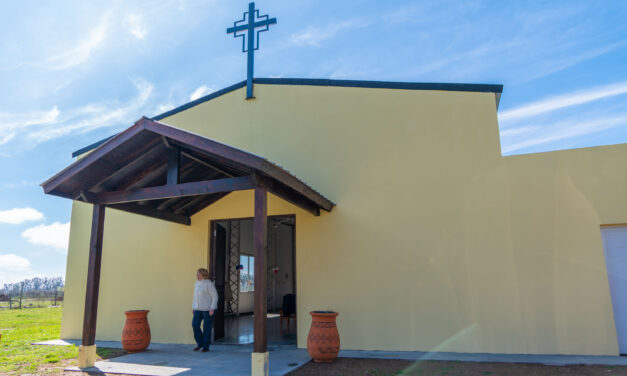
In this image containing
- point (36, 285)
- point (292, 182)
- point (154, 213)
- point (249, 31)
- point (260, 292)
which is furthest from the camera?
point (36, 285)

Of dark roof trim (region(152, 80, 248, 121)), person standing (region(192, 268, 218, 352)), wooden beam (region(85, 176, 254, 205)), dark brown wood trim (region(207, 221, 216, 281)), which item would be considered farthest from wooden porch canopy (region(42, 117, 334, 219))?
dark roof trim (region(152, 80, 248, 121))

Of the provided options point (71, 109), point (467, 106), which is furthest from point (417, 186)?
point (71, 109)

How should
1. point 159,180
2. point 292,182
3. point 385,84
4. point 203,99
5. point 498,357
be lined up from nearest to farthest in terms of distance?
point 292,182
point 498,357
point 159,180
point 385,84
point 203,99

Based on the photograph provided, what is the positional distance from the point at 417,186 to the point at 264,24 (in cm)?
412

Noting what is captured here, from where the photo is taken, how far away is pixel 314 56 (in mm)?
7586

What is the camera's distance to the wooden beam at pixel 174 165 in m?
5.36

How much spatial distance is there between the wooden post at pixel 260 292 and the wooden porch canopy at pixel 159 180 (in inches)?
0.4

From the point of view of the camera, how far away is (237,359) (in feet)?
18.4

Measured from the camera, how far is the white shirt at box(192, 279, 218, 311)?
634 centimetres

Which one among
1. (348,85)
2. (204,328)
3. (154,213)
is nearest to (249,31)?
(348,85)

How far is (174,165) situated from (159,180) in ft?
3.02

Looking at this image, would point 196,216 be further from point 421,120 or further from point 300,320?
point 421,120

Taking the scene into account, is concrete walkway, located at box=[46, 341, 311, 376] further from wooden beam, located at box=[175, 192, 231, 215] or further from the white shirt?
wooden beam, located at box=[175, 192, 231, 215]

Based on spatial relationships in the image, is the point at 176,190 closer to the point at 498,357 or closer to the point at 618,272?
the point at 498,357
